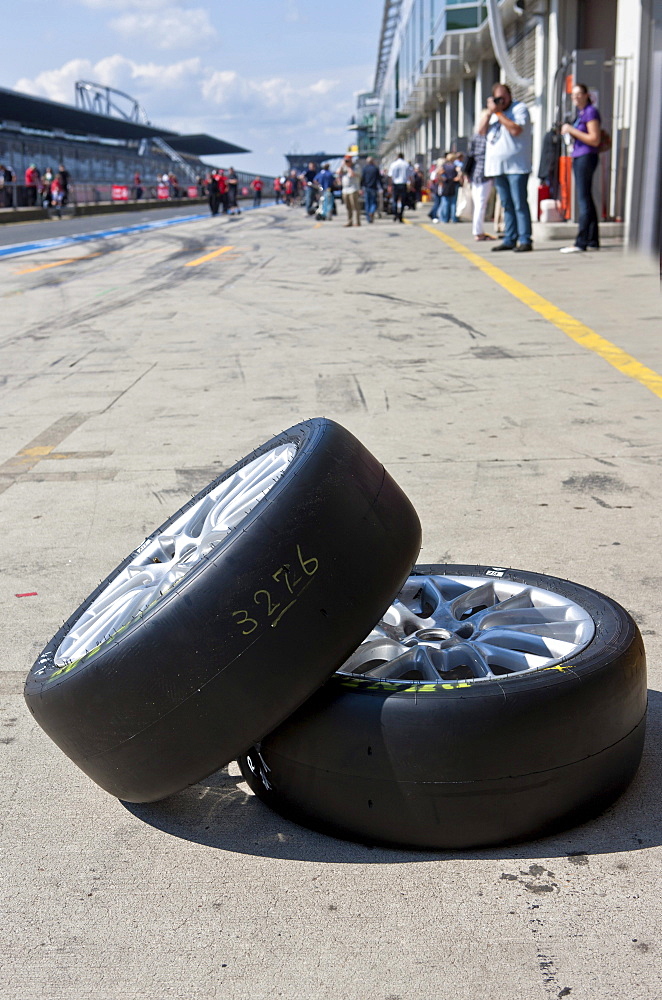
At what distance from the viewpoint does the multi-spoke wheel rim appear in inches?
94.6

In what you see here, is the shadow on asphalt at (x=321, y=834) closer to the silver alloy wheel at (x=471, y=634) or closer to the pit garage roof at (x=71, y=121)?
the silver alloy wheel at (x=471, y=634)

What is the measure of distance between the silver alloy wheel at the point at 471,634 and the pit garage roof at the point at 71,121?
70.2 metres

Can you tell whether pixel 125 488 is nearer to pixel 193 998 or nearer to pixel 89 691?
pixel 89 691

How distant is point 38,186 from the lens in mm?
44906

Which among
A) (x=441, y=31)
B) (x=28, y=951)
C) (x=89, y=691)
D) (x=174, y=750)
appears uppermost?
(x=441, y=31)

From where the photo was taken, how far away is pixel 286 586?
6.55ft

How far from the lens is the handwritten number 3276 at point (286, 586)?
196cm

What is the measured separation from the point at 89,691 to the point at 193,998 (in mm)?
640

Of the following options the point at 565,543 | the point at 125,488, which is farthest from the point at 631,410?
the point at 125,488

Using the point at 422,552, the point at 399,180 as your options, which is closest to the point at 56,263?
the point at 399,180

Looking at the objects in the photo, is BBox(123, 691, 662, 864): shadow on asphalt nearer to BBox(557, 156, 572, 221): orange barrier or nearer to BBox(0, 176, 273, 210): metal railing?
BBox(557, 156, 572, 221): orange barrier

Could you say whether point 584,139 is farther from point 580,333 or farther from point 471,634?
point 471,634

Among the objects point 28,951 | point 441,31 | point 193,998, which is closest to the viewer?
point 193,998

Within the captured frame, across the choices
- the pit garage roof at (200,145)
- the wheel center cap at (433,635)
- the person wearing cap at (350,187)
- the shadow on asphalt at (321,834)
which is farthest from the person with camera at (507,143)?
the pit garage roof at (200,145)
